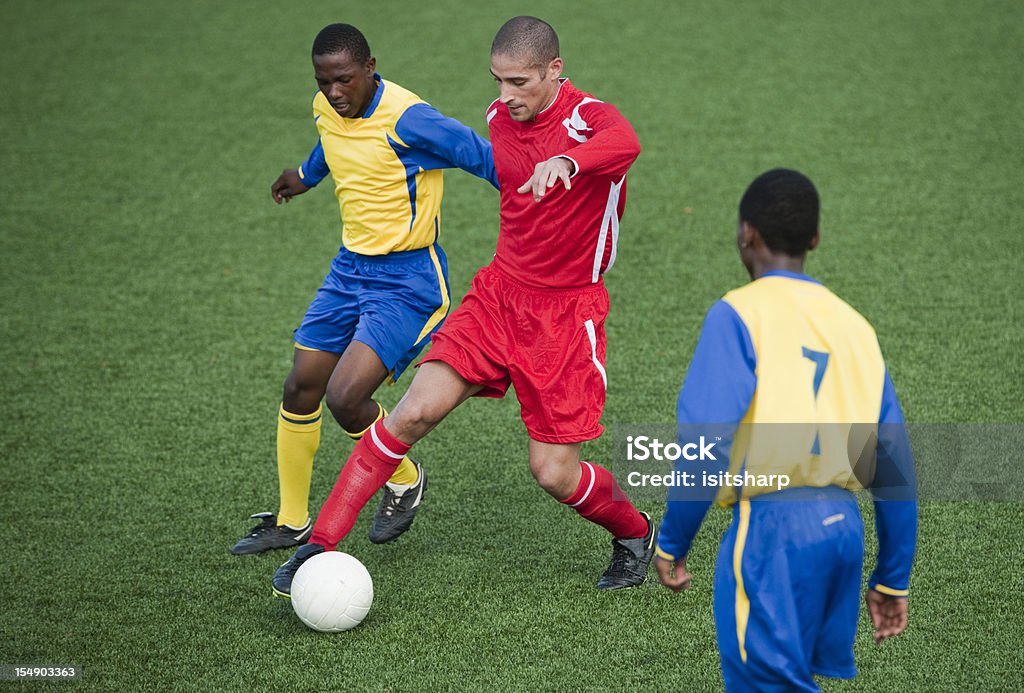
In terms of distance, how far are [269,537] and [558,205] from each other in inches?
69.4

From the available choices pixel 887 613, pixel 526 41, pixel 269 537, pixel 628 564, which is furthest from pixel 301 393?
pixel 887 613

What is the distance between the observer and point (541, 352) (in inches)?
159

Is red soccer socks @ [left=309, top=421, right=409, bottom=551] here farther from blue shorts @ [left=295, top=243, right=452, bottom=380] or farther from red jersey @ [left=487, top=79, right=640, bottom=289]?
red jersey @ [left=487, top=79, right=640, bottom=289]

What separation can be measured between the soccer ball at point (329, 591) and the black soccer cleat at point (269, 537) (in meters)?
0.65

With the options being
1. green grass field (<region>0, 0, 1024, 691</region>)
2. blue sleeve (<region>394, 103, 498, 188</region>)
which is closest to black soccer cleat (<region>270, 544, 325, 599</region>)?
green grass field (<region>0, 0, 1024, 691</region>)

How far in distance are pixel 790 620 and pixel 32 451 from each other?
392 centimetres

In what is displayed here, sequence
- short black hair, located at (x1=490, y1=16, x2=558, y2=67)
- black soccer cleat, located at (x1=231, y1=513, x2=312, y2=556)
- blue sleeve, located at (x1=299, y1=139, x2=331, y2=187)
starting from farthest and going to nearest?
blue sleeve, located at (x1=299, y1=139, x2=331, y2=187), black soccer cleat, located at (x1=231, y1=513, x2=312, y2=556), short black hair, located at (x1=490, y1=16, x2=558, y2=67)

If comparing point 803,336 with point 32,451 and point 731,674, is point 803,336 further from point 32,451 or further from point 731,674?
point 32,451

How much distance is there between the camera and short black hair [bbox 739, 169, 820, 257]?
2672mm

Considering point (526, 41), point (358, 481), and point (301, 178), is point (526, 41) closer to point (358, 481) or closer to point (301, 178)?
point (301, 178)

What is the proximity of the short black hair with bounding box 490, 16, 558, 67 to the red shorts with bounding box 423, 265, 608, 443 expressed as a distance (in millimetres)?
767

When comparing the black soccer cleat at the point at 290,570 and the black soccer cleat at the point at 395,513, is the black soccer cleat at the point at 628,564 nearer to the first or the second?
the black soccer cleat at the point at 395,513

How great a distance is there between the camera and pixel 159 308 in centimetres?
686

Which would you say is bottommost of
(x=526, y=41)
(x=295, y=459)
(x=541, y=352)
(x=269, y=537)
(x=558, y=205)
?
(x=269, y=537)
